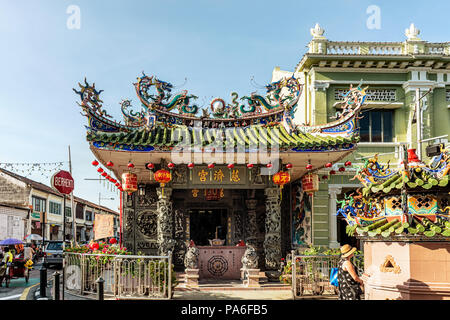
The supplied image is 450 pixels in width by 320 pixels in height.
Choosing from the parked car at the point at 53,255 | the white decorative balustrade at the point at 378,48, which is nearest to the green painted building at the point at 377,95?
the white decorative balustrade at the point at 378,48

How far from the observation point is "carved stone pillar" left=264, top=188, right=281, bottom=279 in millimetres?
13648

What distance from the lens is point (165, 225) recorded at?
13.5m

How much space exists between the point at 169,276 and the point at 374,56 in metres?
13.6

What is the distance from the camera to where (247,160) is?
13.5 metres

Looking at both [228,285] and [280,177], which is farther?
[280,177]

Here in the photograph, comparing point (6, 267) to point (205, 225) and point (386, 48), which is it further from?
point (386, 48)

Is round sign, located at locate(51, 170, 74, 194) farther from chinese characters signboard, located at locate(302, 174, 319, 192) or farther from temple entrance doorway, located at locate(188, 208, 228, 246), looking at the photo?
chinese characters signboard, located at locate(302, 174, 319, 192)

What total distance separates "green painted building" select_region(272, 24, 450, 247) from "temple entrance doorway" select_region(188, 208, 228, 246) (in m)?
4.06

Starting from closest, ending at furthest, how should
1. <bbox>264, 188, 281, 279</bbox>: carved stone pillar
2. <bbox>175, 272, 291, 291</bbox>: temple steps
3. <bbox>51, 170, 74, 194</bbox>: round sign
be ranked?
<bbox>175, 272, 291, 291</bbox>: temple steps
<bbox>264, 188, 281, 279</bbox>: carved stone pillar
<bbox>51, 170, 74, 194</bbox>: round sign

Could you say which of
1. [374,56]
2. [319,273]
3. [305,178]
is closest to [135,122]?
[305,178]

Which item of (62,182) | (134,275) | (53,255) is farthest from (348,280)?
(53,255)

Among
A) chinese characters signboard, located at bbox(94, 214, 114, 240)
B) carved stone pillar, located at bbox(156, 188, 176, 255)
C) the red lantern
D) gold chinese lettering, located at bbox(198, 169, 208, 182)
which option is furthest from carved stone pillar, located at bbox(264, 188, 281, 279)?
chinese characters signboard, located at bbox(94, 214, 114, 240)

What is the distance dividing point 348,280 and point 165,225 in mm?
7114
